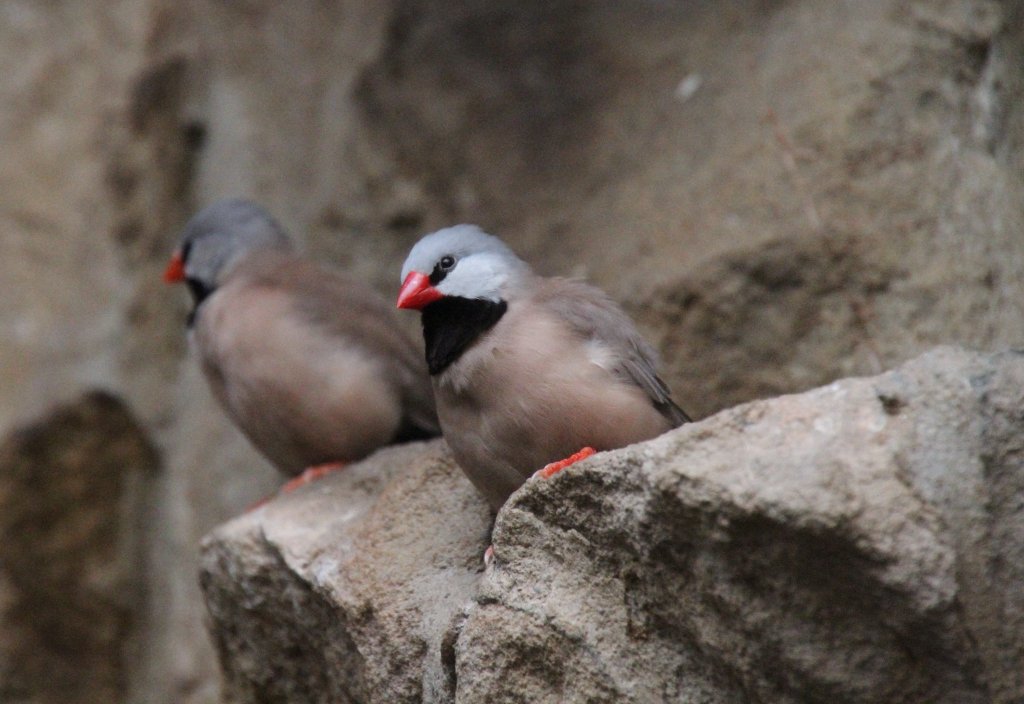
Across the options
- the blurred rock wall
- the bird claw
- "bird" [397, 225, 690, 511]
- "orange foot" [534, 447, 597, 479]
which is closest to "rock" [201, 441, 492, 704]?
the bird claw

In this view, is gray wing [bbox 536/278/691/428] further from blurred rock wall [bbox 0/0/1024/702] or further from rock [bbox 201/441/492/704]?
blurred rock wall [bbox 0/0/1024/702]

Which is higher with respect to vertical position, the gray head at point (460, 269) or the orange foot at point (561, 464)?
the gray head at point (460, 269)

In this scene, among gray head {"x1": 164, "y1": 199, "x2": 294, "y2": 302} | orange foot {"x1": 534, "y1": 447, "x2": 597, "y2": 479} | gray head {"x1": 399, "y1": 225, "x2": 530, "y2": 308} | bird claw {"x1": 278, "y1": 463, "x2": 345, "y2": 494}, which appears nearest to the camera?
orange foot {"x1": 534, "y1": 447, "x2": 597, "y2": 479}

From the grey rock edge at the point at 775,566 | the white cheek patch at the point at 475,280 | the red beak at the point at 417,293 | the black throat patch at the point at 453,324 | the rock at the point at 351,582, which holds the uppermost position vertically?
the red beak at the point at 417,293

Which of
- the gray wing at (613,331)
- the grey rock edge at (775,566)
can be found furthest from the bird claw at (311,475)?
the grey rock edge at (775,566)

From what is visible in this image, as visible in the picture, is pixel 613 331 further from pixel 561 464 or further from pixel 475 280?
pixel 561 464

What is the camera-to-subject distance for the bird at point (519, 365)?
3682 millimetres

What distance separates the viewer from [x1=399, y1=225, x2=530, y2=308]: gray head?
4016mm

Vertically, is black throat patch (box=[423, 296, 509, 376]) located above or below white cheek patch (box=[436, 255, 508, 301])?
below

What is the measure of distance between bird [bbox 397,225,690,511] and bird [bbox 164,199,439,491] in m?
1.20

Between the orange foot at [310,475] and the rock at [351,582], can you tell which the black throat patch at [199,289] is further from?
the rock at [351,582]

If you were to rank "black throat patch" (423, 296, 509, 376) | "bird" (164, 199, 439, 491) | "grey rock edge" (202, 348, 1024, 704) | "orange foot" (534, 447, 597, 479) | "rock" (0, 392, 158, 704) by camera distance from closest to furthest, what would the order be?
"grey rock edge" (202, 348, 1024, 704) → "orange foot" (534, 447, 597, 479) → "black throat patch" (423, 296, 509, 376) → "bird" (164, 199, 439, 491) → "rock" (0, 392, 158, 704)

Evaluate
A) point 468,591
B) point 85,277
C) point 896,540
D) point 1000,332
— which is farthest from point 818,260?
point 85,277

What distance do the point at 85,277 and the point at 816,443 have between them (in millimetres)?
5727
